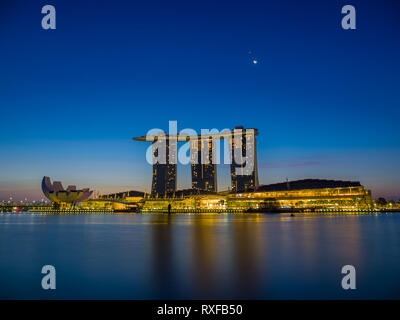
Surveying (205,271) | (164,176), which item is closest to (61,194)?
(164,176)

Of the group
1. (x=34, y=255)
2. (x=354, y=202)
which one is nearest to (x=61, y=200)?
(x=354, y=202)

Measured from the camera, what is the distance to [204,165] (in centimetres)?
19575

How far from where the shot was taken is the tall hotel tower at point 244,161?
582 feet

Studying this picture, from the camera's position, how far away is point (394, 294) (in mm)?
11227

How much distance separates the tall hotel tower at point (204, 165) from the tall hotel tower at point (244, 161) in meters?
13.6

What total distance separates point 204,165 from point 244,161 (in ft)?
81.0

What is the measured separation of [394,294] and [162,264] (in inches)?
377

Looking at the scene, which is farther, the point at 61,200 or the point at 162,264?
the point at 61,200
